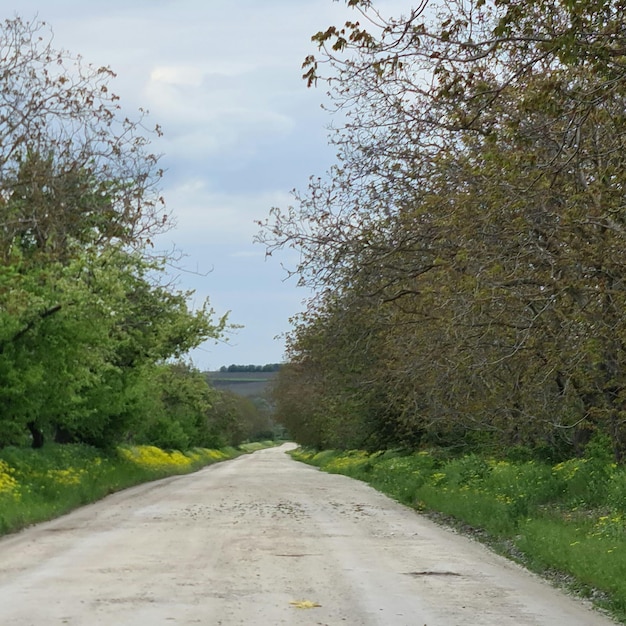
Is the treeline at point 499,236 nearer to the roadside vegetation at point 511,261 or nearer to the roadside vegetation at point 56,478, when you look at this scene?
the roadside vegetation at point 511,261

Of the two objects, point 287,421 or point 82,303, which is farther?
point 287,421

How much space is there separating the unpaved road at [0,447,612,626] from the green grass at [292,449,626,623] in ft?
1.57

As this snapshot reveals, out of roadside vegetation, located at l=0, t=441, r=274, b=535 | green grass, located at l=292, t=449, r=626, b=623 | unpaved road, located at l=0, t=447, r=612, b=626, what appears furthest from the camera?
roadside vegetation, located at l=0, t=441, r=274, b=535

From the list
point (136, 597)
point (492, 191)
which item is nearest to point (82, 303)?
point (492, 191)

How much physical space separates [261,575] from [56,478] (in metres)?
14.1

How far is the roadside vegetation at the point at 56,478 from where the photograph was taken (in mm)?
17875

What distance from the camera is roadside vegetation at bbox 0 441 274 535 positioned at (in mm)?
17875

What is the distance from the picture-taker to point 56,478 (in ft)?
77.0

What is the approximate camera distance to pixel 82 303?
2159 centimetres

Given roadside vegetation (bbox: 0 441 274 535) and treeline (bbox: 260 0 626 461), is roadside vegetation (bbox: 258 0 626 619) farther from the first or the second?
roadside vegetation (bbox: 0 441 274 535)

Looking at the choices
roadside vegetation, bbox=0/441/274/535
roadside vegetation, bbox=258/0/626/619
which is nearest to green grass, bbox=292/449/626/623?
roadside vegetation, bbox=258/0/626/619

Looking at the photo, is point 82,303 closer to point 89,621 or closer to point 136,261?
point 136,261

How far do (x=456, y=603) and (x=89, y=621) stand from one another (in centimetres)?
358

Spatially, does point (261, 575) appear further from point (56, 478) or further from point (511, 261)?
point (56, 478)
